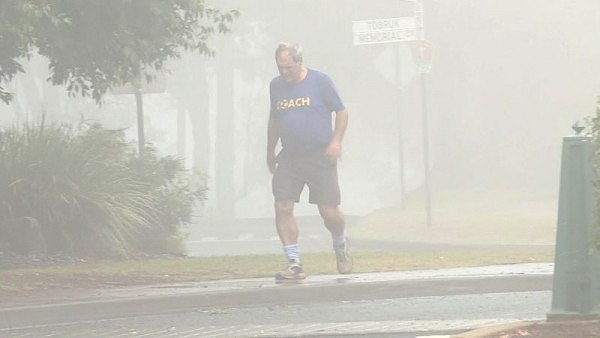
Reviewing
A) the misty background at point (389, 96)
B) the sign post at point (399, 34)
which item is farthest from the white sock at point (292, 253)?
the misty background at point (389, 96)

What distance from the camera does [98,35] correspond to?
471 inches

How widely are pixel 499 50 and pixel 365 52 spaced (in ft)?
16.4

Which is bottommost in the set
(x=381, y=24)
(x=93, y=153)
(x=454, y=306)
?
(x=454, y=306)

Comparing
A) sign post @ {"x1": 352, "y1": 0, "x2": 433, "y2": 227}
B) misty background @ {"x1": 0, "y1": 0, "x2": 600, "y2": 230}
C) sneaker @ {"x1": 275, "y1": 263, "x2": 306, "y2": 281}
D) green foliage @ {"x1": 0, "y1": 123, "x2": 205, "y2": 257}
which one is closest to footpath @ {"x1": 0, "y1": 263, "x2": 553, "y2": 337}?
sneaker @ {"x1": 275, "y1": 263, "x2": 306, "y2": 281}

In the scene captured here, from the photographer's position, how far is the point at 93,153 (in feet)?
48.4

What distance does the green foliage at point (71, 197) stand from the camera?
1376cm

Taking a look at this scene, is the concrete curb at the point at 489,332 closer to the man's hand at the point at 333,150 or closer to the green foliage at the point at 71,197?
the man's hand at the point at 333,150

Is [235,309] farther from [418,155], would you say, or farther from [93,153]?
[418,155]

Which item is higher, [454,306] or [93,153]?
[93,153]

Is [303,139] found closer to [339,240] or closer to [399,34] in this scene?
[339,240]

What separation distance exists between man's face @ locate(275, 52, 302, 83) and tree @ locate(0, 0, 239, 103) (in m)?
1.74

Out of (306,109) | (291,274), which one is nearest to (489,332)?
(291,274)

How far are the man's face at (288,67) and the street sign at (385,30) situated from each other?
15.0 metres

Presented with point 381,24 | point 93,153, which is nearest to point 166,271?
point 93,153
